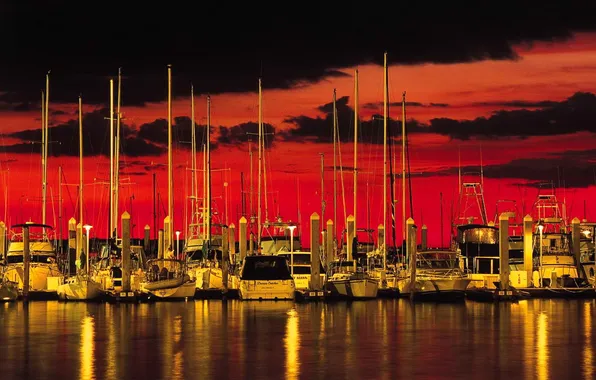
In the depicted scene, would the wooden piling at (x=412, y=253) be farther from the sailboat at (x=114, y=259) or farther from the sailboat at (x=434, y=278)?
the sailboat at (x=114, y=259)

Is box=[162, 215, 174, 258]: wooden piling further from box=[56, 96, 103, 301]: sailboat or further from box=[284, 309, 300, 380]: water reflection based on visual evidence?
box=[284, 309, 300, 380]: water reflection

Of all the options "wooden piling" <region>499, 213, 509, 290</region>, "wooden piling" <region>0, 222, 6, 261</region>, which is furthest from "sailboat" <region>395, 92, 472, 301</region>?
"wooden piling" <region>0, 222, 6, 261</region>

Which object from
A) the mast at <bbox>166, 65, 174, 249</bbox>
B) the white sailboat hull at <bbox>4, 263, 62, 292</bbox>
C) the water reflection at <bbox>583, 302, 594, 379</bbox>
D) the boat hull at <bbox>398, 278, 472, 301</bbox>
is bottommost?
the water reflection at <bbox>583, 302, 594, 379</bbox>

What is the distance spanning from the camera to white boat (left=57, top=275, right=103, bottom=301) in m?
62.2

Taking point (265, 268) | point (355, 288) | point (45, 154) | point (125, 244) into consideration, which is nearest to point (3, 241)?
point (45, 154)

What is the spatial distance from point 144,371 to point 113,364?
1.98 metres

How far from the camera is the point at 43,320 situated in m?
48.4

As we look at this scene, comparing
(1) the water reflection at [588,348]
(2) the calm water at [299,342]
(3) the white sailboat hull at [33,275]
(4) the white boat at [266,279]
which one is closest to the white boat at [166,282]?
(4) the white boat at [266,279]

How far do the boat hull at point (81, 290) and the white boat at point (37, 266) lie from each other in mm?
2929

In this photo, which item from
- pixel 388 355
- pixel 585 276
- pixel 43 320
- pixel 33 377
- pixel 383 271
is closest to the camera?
pixel 33 377

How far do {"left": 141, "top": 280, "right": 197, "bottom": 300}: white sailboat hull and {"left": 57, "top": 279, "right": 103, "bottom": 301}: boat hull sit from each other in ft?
8.25

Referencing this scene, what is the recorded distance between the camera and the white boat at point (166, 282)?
6191 centimetres

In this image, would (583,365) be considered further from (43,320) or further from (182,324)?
(43,320)

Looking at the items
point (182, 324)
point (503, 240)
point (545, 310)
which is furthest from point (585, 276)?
point (182, 324)
